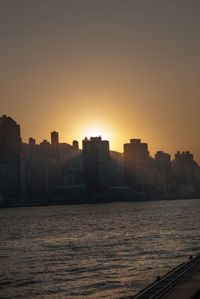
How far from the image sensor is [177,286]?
3456 centimetres

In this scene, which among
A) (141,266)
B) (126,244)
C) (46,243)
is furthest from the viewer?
(46,243)

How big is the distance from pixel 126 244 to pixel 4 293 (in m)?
36.2

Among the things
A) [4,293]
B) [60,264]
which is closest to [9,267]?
[60,264]

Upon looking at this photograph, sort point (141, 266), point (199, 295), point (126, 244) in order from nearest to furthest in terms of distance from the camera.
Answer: point (199, 295), point (141, 266), point (126, 244)

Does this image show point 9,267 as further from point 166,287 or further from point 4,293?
point 166,287

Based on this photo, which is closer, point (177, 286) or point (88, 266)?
point (177, 286)

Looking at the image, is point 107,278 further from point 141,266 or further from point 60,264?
point 60,264

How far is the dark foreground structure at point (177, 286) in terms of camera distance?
31.3 meters

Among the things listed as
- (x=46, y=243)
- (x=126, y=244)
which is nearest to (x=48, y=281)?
(x=126, y=244)

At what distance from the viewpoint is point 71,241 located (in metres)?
85.9

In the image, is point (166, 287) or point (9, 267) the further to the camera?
point (9, 267)

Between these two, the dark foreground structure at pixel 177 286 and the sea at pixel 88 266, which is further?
the sea at pixel 88 266

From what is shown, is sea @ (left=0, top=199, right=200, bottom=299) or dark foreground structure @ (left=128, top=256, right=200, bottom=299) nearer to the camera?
dark foreground structure @ (left=128, top=256, right=200, bottom=299)

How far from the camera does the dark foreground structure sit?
31298mm
